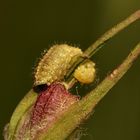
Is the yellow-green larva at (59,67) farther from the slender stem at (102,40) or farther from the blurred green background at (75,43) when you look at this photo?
the blurred green background at (75,43)

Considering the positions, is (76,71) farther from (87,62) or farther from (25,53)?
(25,53)

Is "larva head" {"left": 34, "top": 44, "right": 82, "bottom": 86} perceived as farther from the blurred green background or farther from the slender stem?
the blurred green background

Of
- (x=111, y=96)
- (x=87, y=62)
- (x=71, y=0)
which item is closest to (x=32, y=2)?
(x=71, y=0)

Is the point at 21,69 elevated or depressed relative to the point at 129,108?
elevated

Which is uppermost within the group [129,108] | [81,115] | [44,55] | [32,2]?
[32,2]

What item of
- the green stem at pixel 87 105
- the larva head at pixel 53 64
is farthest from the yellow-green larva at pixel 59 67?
the green stem at pixel 87 105

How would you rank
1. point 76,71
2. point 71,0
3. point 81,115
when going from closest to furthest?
point 81,115, point 76,71, point 71,0
